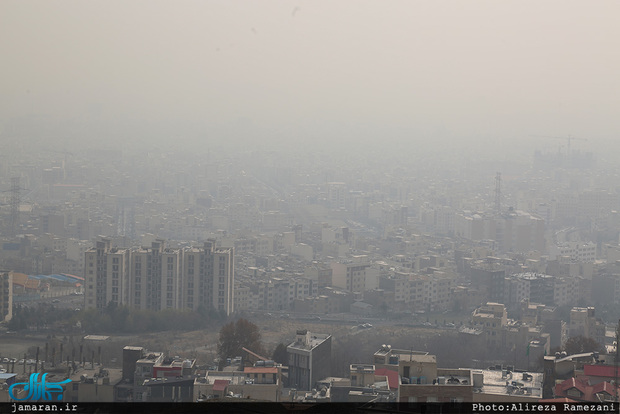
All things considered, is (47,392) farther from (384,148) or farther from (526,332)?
(384,148)

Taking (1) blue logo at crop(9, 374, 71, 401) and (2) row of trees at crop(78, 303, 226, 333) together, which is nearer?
(1) blue logo at crop(9, 374, 71, 401)

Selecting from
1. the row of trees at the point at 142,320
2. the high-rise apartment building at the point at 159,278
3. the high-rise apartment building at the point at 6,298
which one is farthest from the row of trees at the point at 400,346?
the high-rise apartment building at the point at 6,298

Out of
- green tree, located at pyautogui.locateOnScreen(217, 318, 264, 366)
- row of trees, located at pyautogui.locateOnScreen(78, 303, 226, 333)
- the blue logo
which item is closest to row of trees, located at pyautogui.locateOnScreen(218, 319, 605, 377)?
green tree, located at pyautogui.locateOnScreen(217, 318, 264, 366)

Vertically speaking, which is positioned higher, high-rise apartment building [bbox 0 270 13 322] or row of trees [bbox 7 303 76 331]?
high-rise apartment building [bbox 0 270 13 322]

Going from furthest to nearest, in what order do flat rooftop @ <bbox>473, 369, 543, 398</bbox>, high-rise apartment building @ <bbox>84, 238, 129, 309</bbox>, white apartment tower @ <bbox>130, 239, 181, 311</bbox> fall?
white apartment tower @ <bbox>130, 239, 181, 311</bbox> → high-rise apartment building @ <bbox>84, 238, 129, 309</bbox> → flat rooftop @ <bbox>473, 369, 543, 398</bbox>

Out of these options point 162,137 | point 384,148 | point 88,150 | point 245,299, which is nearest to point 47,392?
point 245,299

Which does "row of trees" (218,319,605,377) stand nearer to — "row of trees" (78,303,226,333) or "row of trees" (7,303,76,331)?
"row of trees" (78,303,226,333)

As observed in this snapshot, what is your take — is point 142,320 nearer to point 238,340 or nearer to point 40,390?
point 238,340

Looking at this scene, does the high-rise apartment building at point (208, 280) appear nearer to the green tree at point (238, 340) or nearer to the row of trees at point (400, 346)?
the row of trees at point (400, 346)
